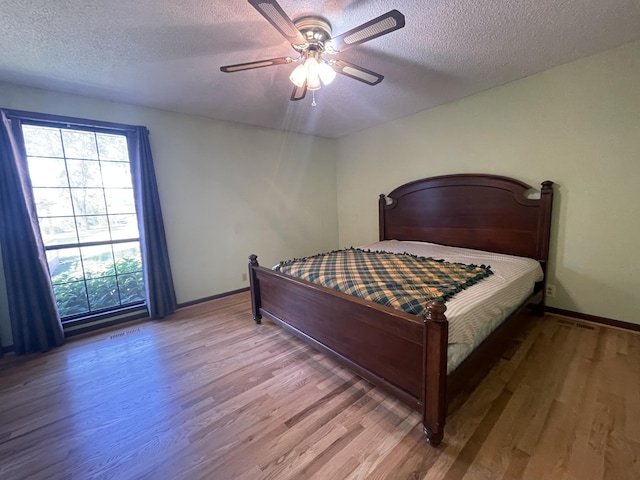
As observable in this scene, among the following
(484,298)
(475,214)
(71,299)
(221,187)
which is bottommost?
(71,299)

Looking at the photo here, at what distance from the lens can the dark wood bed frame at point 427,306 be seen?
1.38m

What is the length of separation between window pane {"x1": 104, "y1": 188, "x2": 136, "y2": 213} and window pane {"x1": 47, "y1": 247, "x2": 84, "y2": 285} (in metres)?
0.57

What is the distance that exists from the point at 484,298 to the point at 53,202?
3998mm

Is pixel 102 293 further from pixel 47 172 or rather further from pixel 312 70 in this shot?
pixel 312 70

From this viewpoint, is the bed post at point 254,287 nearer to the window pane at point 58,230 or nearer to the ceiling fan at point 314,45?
the ceiling fan at point 314,45

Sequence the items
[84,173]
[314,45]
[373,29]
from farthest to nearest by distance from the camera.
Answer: [84,173] → [314,45] → [373,29]

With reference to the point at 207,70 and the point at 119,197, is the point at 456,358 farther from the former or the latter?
the point at 119,197

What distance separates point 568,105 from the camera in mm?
2521

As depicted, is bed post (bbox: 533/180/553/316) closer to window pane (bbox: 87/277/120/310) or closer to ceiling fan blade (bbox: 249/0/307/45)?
ceiling fan blade (bbox: 249/0/307/45)

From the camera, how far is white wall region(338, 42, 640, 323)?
2303 millimetres

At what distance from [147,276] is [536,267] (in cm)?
412

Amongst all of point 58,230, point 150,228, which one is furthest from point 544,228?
point 58,230

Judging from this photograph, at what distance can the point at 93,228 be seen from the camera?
294 centimetres

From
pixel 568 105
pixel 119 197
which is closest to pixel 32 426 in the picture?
pixel 119 197
